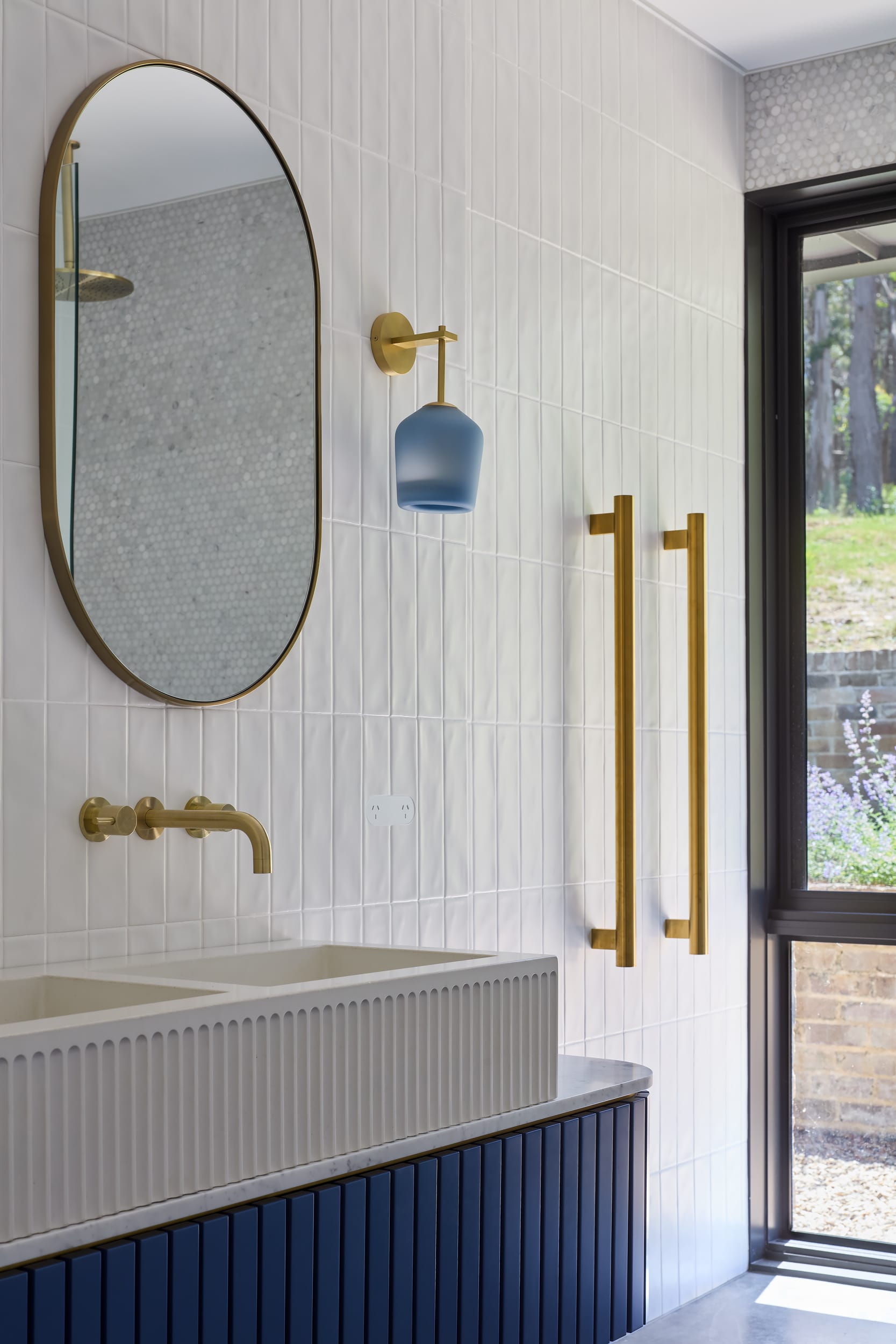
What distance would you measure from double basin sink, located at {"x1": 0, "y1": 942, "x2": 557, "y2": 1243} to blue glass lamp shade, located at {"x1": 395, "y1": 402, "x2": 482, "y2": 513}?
24.5 inches

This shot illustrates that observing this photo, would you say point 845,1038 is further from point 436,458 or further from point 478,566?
point 436,458

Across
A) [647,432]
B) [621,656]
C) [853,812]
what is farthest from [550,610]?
[853,812]

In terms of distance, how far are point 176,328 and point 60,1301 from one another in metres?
1.14

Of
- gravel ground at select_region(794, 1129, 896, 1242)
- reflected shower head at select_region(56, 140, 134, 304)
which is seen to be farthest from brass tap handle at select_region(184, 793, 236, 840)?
gravel ground at select_region(794, 1129, 896, 1242)

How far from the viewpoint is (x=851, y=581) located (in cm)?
329

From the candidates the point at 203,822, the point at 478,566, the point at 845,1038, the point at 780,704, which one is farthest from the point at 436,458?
the point at 845,1038

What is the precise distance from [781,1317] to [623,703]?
1.26 m

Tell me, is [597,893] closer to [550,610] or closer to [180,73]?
[550,610]

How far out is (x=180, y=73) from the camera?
5.96 ft

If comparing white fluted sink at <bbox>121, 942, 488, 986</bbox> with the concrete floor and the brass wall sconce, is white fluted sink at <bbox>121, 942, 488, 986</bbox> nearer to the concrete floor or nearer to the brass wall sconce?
the brass wall sconce

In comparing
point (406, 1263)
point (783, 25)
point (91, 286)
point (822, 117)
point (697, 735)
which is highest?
point (783, 25)

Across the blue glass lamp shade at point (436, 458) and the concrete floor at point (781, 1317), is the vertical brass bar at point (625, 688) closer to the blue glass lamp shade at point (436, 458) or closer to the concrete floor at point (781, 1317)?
the blue glass lamp shade at point (436, 458)

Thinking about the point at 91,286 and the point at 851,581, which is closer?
the point at 91,286

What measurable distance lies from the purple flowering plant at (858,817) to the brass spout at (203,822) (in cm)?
187
